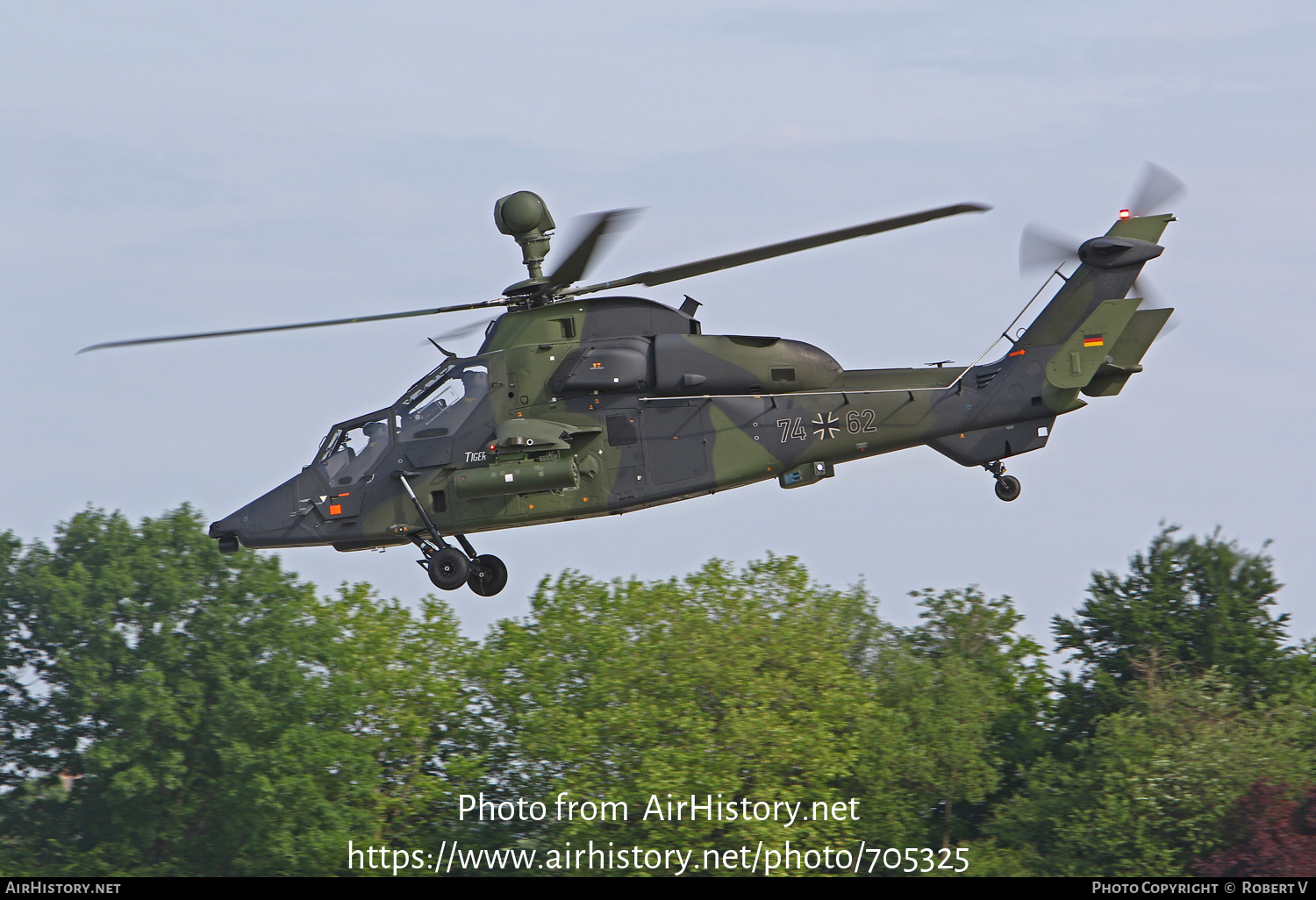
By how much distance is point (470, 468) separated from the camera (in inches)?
853

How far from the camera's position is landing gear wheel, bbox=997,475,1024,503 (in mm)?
22156

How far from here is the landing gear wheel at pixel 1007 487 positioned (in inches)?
872

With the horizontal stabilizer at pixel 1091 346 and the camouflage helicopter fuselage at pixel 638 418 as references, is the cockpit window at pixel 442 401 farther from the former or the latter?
the horizontal stabilizer at pixel 1091 346

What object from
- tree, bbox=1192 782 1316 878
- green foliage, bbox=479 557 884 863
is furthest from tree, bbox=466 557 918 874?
tree, bbox=1192 782 1316 878

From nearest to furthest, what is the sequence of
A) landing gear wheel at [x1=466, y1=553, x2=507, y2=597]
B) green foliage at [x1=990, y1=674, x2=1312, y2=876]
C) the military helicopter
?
the military helicopter, landing gear wheel at [x1=466, y1=553, x2=507, y2=597], green foliage at [x1=990, y1=674, x2=1312, y2=876]

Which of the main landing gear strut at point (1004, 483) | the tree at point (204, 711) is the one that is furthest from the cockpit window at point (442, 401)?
Answer: the tree at point (204, 711)

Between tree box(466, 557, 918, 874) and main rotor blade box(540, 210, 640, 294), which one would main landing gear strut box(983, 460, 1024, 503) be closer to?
main rotor blade box(540, 210, 640, 294)

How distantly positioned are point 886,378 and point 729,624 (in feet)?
111

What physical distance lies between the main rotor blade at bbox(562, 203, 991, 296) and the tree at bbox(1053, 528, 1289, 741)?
143ft

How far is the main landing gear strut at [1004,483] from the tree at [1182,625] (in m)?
40.0
